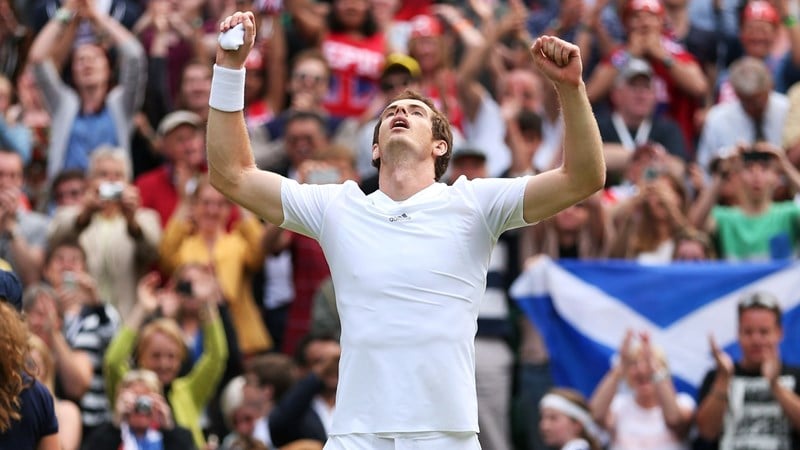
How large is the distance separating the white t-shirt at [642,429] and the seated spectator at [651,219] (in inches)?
60.8

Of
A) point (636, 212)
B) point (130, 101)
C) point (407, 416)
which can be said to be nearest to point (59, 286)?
point (130, 101)

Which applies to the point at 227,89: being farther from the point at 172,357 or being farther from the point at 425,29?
the point at 425,29

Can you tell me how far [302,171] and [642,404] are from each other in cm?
296

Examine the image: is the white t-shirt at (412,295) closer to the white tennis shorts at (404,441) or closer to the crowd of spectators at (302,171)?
the white tennis shorts at (404,441)

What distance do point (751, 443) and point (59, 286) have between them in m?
4.74

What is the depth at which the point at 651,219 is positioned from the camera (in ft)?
41.7

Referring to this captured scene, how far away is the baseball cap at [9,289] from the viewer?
760cm

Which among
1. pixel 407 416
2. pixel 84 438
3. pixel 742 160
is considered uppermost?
pixel 742 160

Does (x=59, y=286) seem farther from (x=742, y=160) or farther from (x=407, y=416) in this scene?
(x=407, y=416)

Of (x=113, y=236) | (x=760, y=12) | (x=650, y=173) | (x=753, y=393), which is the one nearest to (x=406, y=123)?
(x=753, y=393)

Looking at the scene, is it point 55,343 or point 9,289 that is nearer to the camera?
point 9,289

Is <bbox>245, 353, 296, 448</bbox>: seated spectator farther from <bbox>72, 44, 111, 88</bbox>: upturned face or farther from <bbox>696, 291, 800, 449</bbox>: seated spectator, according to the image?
<bbox>72, 44, 111, 88</bbox>: upturned face

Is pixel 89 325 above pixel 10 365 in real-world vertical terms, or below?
below

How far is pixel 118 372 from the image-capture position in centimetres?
1166
